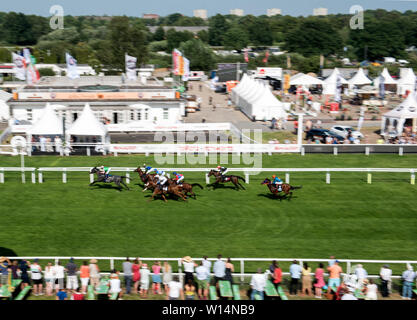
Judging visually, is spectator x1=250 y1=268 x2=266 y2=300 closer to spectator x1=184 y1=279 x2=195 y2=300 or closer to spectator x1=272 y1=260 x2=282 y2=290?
spectator x1=272 y1=260 x2=282 y2=290

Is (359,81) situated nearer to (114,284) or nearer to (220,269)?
(220,269)

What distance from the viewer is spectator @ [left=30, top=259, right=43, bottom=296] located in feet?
40.6

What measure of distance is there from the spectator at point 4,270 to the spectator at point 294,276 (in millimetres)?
6432

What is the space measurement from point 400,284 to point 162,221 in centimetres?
793

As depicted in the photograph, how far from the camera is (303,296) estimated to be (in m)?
12.7

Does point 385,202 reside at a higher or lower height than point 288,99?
lower

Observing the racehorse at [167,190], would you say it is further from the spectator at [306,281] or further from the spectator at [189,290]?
the spectator at [306,281]

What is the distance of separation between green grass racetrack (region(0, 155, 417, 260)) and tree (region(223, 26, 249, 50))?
95623 mm

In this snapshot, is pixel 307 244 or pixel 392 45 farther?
pixel 392 45

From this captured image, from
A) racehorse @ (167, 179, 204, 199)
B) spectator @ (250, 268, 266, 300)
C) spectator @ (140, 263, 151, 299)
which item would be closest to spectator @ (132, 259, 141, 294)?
spectator @ (140, 263, 151, 299)

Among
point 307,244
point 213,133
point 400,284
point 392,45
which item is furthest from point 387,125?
point 392,45

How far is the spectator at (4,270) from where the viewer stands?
12.0 metres

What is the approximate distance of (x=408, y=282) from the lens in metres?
12.5

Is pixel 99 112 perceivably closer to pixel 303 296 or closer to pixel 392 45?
pixel 303 296
